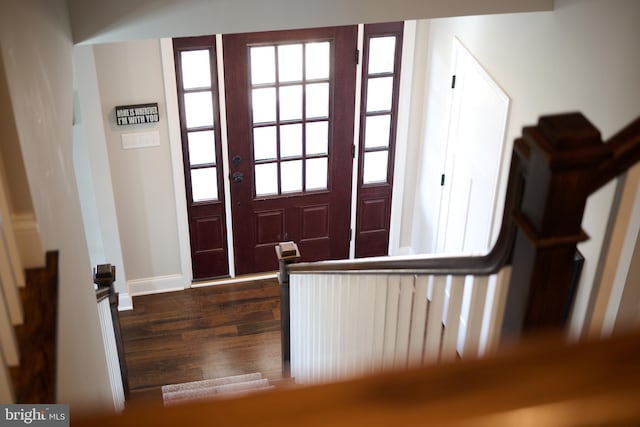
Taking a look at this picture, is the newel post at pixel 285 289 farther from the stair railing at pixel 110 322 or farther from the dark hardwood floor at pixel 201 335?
the stair railing at pixel 110 322

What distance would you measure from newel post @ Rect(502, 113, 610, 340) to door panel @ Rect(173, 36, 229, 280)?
12.6ft

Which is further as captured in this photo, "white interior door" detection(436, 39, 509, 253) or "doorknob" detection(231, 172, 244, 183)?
"doorknob" detection(231, 172, 244, 183)

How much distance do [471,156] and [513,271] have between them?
3208 millimetres

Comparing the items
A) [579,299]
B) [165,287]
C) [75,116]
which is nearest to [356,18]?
[579,299]

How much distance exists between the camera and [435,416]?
68 centimetres

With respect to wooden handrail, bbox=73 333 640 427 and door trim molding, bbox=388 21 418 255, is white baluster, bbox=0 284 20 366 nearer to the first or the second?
wooden handrail, bbox=73 333 640 427

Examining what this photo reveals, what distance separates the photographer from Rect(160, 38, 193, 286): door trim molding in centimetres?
492

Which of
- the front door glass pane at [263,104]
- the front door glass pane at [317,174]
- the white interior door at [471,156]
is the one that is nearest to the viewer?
the white interior door at [471,156]

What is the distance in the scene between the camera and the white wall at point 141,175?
4887 millimetres

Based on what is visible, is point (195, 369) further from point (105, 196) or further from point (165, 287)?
point (105, 196)

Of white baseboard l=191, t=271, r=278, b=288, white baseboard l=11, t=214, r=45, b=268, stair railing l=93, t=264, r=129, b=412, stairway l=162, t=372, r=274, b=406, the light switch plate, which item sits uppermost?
white baseboard l=11, t=214, r=45, b=268

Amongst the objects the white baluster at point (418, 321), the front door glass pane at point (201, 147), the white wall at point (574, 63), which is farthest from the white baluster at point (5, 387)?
the front door glass pane at point (201, 147)

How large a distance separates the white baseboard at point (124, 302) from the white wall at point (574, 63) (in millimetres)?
2861

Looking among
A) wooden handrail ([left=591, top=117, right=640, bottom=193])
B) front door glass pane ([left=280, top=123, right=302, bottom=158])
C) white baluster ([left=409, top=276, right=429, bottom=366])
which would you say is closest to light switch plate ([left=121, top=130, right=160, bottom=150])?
front door glass pane ([left=280, top=123, right=302, bottom=158])
